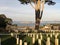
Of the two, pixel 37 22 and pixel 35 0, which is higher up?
pixel 35 0

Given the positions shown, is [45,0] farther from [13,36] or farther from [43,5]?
[13,36]

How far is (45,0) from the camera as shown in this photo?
39.5 m

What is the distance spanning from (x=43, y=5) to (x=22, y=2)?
175 inches

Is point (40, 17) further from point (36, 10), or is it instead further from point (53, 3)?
point (53, 3)

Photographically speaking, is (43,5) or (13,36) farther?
(43,5)

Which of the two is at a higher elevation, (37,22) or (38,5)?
(38,5)

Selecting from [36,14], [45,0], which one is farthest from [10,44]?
[45,0]

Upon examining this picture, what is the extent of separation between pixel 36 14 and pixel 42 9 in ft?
3.79

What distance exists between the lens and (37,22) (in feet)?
125


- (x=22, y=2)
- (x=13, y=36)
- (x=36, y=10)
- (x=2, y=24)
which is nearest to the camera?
(x=13, y=36)

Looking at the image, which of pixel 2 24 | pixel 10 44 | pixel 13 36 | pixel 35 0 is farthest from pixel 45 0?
pixel 10 44

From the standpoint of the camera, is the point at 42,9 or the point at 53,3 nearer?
the point at 42,9

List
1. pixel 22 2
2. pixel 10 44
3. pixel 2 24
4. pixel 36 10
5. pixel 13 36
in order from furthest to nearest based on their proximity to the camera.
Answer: pixel 22 2
pixel 36 10
pixel 2 24
pixel 13 36
pixel 10 44

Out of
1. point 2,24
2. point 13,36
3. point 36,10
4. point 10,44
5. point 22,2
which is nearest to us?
point 10,44
